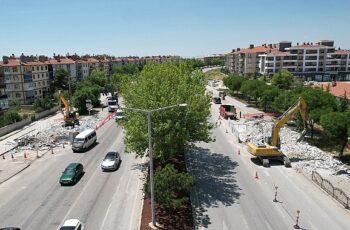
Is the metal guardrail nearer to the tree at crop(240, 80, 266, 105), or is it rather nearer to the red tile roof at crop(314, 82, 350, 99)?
the red tile roof at crop(314, 82, 350, 99)

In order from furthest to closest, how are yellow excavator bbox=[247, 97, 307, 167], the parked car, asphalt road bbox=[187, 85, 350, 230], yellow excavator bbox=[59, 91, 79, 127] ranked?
yellow excavator bbox=[59, 91, 79, 127] → yellow excavator bbox=[247, 97, 307, 167] → the parked car → asphalt road bbox=[187, 85, 350, 230]

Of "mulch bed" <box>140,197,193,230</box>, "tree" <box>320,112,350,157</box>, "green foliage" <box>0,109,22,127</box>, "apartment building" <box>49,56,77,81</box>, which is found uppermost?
"apartment building" <box>49,56,77,81</box>

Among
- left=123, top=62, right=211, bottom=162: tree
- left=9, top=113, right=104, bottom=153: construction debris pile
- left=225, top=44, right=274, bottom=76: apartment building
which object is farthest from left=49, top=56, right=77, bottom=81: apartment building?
left=123, top=62, right=211, bottom=162: tree

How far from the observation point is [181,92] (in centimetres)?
3266

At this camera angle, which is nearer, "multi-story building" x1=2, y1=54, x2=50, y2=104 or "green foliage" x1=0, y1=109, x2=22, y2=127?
"green foliage" x1=0, y1=109, x2=22, y2=127

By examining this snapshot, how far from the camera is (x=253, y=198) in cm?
2997

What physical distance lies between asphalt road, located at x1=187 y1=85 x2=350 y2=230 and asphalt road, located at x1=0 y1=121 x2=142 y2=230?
5.87 meters

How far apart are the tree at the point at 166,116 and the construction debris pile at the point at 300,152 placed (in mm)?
13116

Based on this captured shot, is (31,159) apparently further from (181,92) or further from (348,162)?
(348,162)

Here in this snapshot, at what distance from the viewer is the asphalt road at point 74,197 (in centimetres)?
2636

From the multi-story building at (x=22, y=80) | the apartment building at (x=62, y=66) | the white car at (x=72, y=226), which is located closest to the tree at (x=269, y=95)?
the white car at (x=72, y=226)

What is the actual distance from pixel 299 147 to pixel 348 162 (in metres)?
6.12

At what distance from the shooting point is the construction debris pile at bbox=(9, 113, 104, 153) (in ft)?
159

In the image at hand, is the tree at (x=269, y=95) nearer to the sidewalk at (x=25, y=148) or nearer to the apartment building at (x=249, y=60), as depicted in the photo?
the sidewalk at (x=25, y=148)
